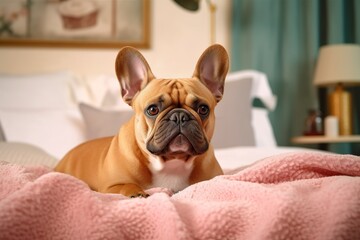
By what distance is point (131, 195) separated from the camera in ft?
2.73

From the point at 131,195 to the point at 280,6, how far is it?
2362 mm

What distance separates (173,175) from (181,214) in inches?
18.3

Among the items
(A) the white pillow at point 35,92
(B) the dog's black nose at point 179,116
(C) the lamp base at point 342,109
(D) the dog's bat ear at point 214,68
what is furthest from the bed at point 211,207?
(C) the lamp base at point 342,109

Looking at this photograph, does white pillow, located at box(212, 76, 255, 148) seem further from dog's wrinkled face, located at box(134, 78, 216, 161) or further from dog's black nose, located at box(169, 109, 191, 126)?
dog's black nose, located at box(169, 109, 191, 126)

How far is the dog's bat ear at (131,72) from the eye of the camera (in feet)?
3.57

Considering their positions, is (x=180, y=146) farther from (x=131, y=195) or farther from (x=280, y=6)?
(x=280, y=6)

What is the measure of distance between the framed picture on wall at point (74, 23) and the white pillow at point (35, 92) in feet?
1.68

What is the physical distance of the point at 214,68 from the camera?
1151 mm

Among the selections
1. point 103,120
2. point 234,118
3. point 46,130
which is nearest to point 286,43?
point 234,118

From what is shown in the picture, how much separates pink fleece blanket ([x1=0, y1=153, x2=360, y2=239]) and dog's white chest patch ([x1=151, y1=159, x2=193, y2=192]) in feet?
1.32

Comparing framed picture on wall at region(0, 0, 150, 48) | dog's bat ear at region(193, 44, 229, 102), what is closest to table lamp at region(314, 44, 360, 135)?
framed picture on wall at region(0, 0, 150, 48)

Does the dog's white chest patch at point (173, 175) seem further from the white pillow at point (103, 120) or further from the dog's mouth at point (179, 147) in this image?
the white pillow at point (103, 120)

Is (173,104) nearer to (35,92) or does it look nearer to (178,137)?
(178,137)

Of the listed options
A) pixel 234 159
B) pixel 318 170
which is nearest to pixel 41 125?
pixel 234 159
